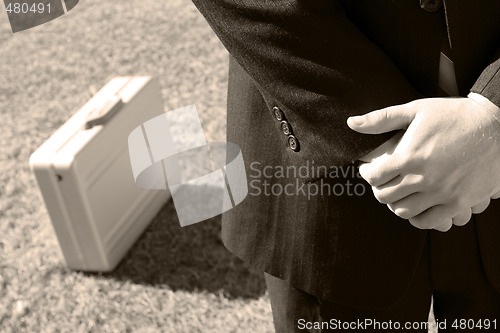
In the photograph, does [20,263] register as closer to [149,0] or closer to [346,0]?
[346,0]

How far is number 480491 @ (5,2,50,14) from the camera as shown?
18.1 ft

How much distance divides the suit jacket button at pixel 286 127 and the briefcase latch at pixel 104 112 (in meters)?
1.69

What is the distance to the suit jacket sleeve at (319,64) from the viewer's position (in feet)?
3.68

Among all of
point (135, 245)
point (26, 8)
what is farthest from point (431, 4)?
point (26, 8)

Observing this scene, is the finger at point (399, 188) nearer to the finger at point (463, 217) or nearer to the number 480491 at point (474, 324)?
the finger at point (463, 217)

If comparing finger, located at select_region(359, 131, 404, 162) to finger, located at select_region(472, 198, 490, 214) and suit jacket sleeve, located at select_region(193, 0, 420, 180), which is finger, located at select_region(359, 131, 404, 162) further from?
finger, located at select_region(472, 198, 490, 214)

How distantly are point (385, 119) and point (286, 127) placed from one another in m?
0.21

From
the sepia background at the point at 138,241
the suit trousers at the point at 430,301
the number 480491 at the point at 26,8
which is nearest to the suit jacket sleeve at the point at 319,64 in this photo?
the suit trousers at the point at 430,301

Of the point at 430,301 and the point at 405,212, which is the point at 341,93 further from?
the point at 430,301

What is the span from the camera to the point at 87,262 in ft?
9.50

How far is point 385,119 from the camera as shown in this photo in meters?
1.09

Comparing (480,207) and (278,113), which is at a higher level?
(278,113)

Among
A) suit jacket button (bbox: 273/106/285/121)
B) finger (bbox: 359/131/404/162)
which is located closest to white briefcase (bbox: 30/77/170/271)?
suit jacket button (bbox: 273/106/285/121)

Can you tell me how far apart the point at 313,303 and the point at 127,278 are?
1568 millimetres
